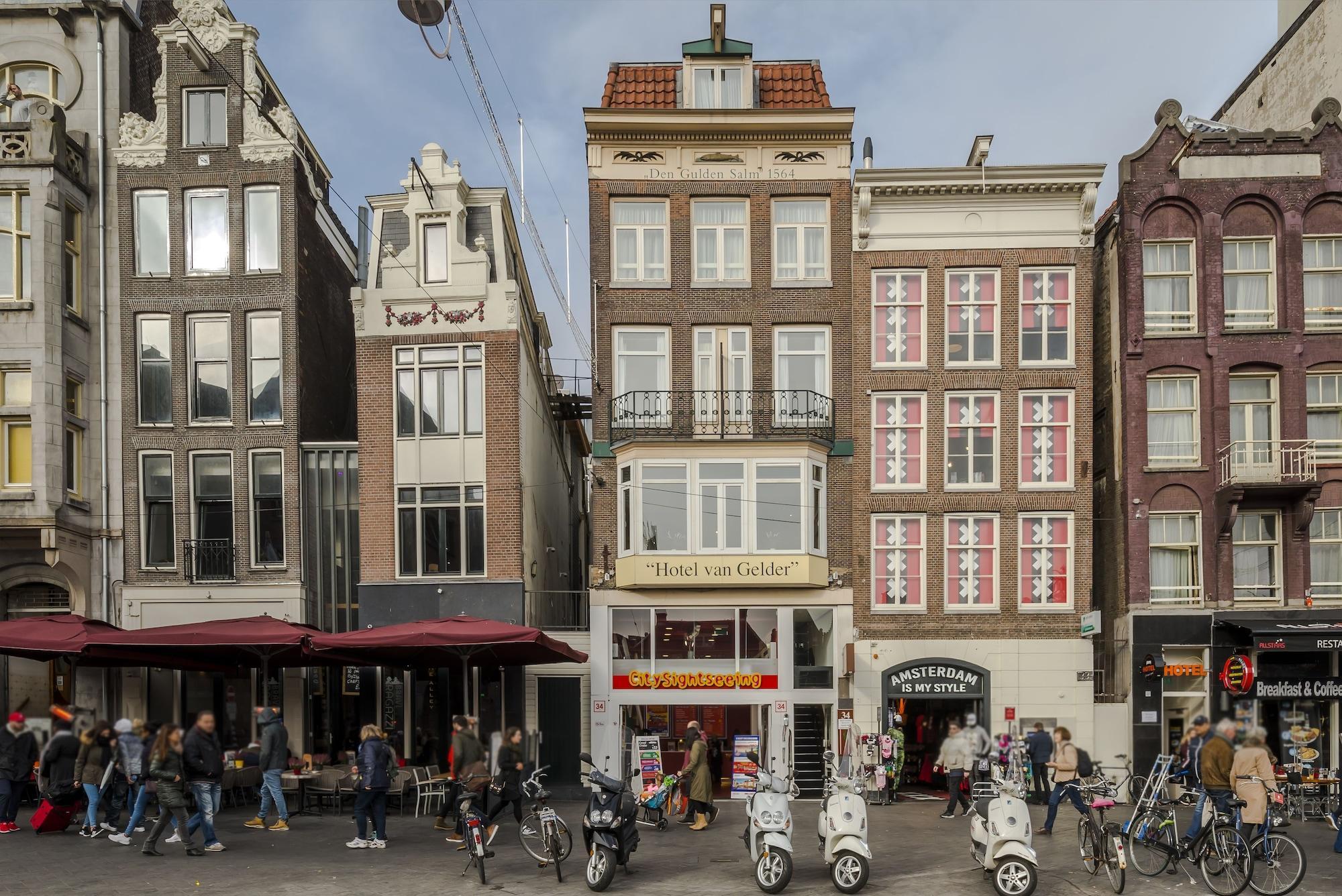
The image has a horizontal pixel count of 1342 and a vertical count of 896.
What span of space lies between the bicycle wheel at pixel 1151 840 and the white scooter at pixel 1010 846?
1748 mm

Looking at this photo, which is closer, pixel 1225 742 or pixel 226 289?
pixel 1225 742

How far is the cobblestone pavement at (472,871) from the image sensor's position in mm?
14469

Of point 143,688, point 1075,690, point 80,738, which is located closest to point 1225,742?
point 1075,690

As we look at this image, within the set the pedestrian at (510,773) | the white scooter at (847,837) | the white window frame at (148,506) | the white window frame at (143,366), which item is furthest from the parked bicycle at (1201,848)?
the white window frame at (143,366)

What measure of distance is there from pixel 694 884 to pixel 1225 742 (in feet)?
21.9

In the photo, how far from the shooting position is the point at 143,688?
26391mm

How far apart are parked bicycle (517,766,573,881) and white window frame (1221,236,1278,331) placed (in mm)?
18896

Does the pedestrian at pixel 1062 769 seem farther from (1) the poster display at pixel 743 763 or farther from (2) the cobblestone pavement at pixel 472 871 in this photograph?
(1) the poster display at pixel 743 763

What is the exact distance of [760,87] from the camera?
2847 centimetres

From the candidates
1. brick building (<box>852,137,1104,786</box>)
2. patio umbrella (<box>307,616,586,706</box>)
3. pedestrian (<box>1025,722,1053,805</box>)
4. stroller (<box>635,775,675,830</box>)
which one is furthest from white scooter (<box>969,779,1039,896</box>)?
brick building (<box>852,137,1104,786</box>)

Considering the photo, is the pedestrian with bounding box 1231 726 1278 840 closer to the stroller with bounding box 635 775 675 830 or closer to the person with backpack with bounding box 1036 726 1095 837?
the person with backpack with bounding box 1036 726 1095 837

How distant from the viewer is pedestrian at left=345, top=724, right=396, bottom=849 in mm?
16625

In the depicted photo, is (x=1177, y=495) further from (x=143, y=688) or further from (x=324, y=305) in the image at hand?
(x=143, y=688)

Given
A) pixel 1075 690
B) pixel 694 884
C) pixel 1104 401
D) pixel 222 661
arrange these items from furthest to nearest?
pixel 1104 401
pixel 1075 690
pixel 222 661
pixel 694 884
